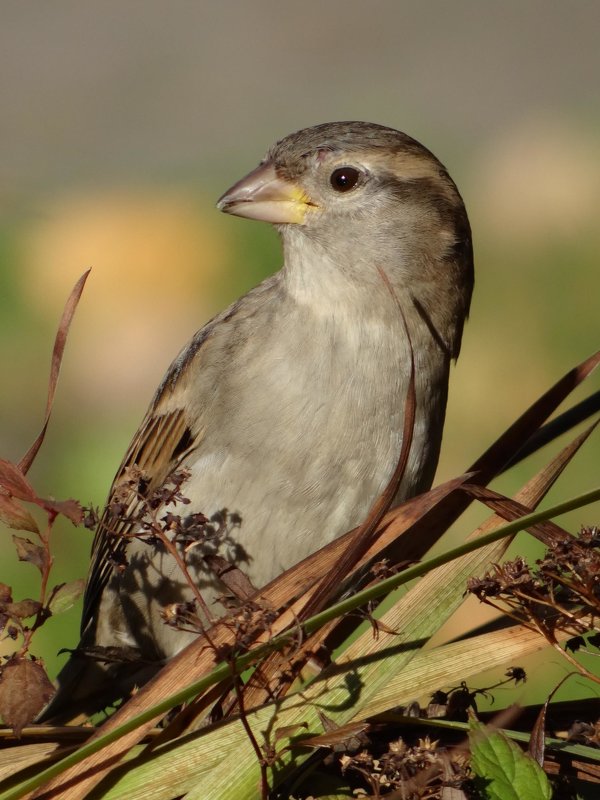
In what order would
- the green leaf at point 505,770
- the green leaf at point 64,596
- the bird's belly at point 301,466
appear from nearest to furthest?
the green leaf at point 505,770 < the green leaf at point 64,596 < the bird's belly at point 301,466

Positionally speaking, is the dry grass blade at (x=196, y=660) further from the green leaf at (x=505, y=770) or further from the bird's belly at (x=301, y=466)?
the bird's belly at (x=301, y=466)

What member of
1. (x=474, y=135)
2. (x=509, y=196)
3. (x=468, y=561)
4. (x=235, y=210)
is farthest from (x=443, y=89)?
(x=468, y=561)

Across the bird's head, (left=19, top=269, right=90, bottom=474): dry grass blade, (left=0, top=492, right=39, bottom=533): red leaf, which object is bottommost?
(left=0, top=492, right=39, bottom=533): red leaf

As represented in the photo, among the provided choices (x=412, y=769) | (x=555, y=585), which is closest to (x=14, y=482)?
(x=412, y=769)

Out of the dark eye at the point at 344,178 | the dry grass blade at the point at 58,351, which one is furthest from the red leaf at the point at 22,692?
the dark eye at the point at 344,178

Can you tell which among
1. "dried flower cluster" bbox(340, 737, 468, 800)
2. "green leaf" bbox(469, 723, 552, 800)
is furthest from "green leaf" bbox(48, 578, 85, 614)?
"green leaf" bbox(469, 723, 552, 800)

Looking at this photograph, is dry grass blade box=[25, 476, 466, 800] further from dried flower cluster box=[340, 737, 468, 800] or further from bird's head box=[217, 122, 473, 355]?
bird's head box=[217, 122, 473, 355]

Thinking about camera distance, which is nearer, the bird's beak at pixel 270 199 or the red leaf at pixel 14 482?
the red leaf at pixel 14 482
